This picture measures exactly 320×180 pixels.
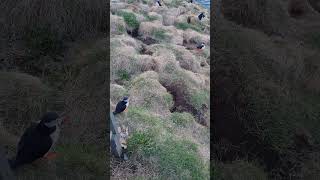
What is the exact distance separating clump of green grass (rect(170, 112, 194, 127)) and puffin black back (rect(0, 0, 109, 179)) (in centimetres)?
51

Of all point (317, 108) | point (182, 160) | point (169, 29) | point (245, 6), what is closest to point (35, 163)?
point (182, 160)

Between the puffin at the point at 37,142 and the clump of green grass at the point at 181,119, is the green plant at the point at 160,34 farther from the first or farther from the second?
the puffin at the point at 37,142

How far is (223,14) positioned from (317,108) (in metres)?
1.32

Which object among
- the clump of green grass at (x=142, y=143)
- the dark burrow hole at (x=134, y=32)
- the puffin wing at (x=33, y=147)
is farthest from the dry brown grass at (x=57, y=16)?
the puffin wing at (x=33, y=147)

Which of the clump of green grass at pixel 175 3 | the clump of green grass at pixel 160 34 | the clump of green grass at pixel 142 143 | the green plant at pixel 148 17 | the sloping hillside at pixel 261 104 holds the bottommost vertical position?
the sloping hillside at pixel 261 104

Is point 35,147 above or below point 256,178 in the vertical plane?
above

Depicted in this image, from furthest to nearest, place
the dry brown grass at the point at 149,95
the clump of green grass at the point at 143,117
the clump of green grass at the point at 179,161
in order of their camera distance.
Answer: the dry brown grass at the point at 149,95 < the clump of green grass at the point at 143,117 < the clump of green grass at the point at 179,161

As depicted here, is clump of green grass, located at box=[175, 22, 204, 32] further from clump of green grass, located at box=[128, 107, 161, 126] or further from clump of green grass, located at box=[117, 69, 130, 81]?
clump of green grass, located at box=[128, 107, 161, 126]

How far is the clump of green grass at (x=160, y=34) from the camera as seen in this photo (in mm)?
3385

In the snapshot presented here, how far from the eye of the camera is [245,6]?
4.96 meters

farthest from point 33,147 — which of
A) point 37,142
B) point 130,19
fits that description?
point 130,19

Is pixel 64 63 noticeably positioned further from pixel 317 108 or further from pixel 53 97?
pixel 317 108

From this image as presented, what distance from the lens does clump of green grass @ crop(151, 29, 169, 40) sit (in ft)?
11.1

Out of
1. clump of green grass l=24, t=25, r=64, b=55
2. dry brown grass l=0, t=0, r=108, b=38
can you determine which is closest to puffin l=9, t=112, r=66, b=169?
clump of green grass l=24, t=25, r=64, b=55
